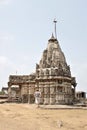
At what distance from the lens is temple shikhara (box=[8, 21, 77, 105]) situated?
137 ft

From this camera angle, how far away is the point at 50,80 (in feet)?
138

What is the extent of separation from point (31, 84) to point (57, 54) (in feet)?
18.8

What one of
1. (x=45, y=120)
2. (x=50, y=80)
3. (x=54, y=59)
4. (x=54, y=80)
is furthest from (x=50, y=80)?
(x=45, y=120)

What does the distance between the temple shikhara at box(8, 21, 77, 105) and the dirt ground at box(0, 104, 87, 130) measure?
A: 6589 millimetres

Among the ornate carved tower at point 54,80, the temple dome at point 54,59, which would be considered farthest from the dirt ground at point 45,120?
the temple dome at point 54,59

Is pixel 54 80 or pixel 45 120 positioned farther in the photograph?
pixel 54 80

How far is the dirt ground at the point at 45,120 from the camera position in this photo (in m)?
24.5

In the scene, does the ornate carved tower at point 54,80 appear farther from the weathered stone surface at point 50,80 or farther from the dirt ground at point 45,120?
the dirt ground at point 45,120

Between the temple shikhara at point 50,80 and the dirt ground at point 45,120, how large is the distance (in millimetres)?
6589

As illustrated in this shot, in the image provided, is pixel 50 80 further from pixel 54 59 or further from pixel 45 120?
pixel 45 120

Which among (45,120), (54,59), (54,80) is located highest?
(54,59)

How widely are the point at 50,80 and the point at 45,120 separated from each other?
14.3m

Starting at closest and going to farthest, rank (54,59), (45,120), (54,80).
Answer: (45,120) < (54,80) < (54,59)

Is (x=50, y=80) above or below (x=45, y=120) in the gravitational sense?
above
